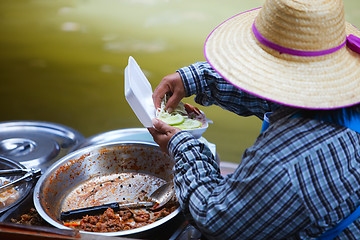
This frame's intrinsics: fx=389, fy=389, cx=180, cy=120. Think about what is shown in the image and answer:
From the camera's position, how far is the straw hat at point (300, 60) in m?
1.17

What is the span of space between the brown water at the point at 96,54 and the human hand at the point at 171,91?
178cm

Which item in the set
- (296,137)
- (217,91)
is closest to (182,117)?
(217,91)

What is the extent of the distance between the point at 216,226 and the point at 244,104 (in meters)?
0.81

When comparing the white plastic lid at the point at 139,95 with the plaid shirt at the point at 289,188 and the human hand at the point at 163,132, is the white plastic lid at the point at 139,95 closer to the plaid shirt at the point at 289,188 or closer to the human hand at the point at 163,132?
the human hand at the point at 163,132

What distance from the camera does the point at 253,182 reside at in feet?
3.80

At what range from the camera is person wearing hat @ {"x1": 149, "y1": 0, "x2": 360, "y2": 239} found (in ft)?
3.74

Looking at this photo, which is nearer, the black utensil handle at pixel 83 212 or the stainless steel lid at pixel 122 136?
the black utensil handle at pixel 83 212

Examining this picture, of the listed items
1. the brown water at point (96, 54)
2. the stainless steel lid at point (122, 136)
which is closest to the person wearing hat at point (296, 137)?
the stainless steel lid at point (122, 136)

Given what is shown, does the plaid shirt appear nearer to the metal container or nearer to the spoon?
the spoon

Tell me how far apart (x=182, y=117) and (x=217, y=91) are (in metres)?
0.32

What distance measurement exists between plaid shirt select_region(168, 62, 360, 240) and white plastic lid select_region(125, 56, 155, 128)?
0.41 m

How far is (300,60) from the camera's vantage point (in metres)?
1.21

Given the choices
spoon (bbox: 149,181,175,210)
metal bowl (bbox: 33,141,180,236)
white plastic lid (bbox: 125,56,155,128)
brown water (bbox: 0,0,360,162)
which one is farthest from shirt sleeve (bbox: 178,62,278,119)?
brown water (bbox: 0,0,360,162)

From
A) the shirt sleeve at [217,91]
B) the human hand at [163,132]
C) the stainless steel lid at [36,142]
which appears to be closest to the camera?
the human hand at [163,132]
